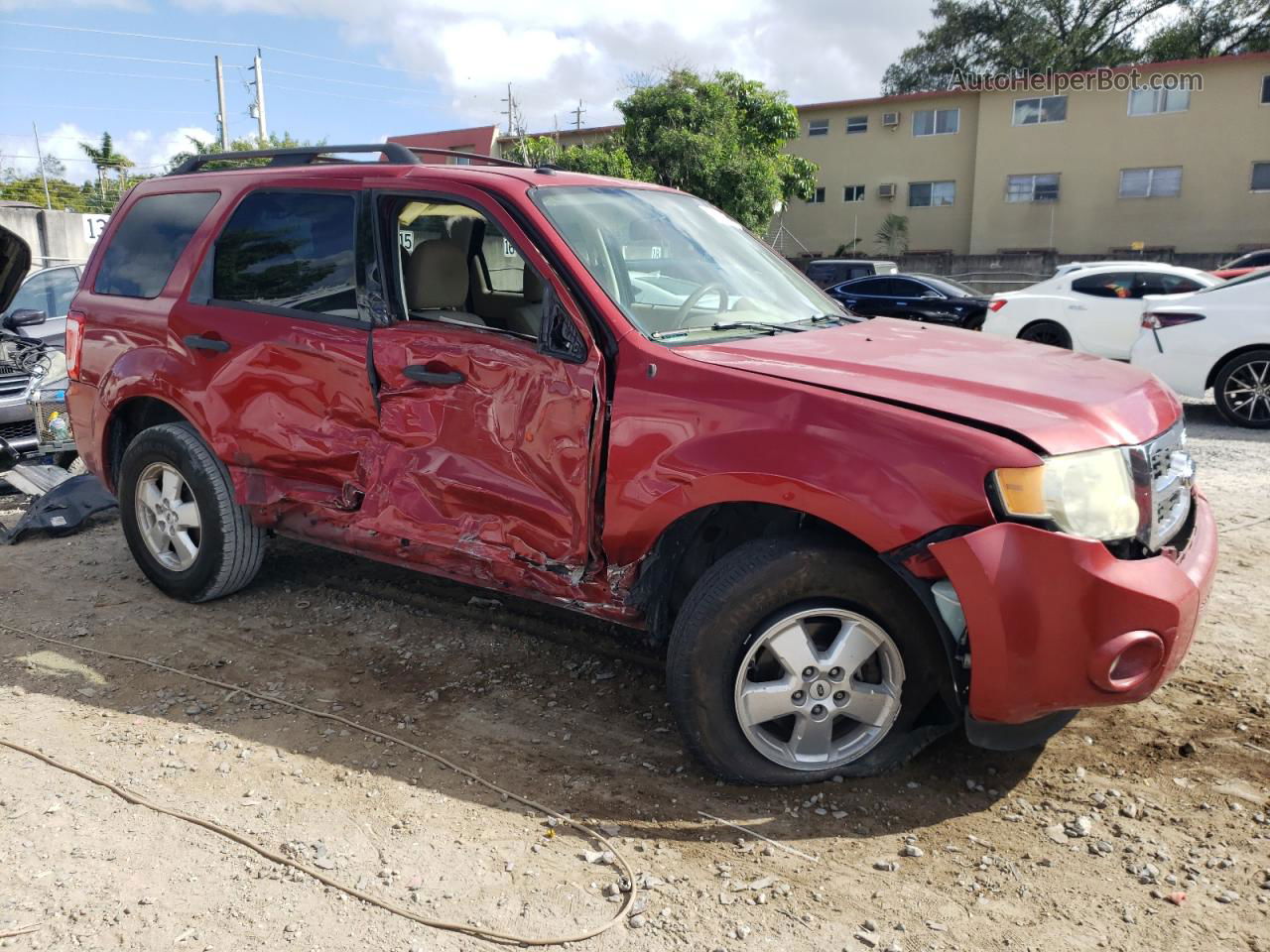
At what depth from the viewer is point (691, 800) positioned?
328cm

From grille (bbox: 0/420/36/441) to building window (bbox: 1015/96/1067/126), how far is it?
1337 inches

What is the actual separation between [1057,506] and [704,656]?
112cm

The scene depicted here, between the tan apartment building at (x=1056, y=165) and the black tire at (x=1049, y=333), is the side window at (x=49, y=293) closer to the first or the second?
the black tire at (x=1049, y=333)

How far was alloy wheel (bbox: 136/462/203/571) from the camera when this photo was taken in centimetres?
482

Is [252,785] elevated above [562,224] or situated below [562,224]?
below

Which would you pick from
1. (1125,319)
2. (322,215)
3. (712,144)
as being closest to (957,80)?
(712,144)

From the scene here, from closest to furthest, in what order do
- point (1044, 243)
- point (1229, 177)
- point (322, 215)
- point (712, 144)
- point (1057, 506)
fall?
point (1057, 506)
point (322, 215)
point (712, 144)
point (1229, 177)
point (1044, 243)

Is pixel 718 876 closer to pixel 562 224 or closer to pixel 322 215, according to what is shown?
pixel 562 224

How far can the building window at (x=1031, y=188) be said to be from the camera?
3425cm

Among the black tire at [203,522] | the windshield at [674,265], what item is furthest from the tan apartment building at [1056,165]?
the black tire at [203,522]

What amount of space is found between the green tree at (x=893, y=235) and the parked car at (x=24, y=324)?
31.7 m

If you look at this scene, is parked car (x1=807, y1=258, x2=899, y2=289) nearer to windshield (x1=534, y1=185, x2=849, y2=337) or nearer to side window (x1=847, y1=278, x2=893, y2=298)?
side window (x1=847, y1=278, x2=893, y2=298)

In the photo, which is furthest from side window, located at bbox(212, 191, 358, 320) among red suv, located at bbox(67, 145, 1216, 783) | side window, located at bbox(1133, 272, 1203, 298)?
side window, located at bbox(1133, 272, 1203, 298)

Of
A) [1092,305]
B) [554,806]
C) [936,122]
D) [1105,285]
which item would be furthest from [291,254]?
[936,122]
